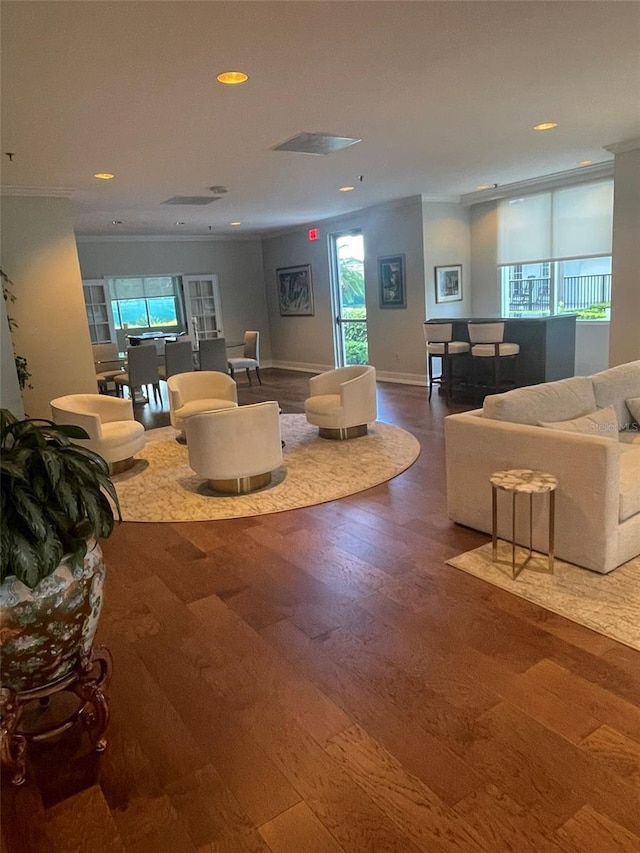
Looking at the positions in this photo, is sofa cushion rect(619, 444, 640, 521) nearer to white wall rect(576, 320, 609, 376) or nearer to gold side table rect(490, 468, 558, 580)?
gold side table rect(490, 468, 558, 580)

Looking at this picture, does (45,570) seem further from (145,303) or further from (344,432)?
(145,303)

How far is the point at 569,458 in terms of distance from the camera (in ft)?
9.45

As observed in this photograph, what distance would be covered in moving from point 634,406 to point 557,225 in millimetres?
4709

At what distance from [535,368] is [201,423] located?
453 centimetres

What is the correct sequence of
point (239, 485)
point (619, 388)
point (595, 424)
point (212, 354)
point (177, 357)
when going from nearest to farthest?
point (595, 424) < point (619, 388) < point (239, 485) < point (177, 357) < point (212, 354)

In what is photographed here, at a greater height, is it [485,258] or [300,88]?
[300,88]

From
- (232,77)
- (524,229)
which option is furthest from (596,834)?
(524,229)

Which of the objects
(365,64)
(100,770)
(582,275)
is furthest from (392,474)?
A: (582,275)

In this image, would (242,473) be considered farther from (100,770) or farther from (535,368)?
(535,368)

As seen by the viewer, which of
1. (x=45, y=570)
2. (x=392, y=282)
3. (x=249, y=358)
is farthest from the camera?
(x=249, y=358)

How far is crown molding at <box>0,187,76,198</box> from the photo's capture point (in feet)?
19.5

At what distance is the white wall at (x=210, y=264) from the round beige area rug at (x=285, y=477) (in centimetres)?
581

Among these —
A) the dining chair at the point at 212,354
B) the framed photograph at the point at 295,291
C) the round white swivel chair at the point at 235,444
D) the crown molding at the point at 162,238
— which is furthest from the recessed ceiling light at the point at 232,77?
the crown molding at the point at 162,238

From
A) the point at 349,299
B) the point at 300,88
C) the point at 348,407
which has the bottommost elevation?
the point at 348,407
